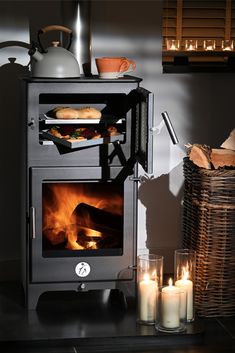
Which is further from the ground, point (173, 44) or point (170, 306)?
point (173, 44)

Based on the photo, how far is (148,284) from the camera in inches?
124

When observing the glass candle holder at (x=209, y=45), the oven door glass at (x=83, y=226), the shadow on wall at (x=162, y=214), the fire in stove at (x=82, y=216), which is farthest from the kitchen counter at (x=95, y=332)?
the glass candle holder at (x=209, y=45)

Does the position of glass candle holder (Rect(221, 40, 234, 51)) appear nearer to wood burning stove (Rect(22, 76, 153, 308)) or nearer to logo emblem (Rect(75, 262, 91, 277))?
wood burning stove (Rect(22, 76, 153, 308))

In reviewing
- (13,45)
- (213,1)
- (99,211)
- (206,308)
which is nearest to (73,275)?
(99,211)

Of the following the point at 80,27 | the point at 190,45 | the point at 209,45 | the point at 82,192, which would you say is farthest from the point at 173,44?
the point at 82,192

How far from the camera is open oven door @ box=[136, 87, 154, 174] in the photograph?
3.05 meters

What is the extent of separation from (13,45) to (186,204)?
100 centimetres

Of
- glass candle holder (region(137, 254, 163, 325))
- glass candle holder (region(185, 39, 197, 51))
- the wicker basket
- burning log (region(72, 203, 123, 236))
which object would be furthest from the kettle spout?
glass candle holder (region(185, 39, 197, 51))

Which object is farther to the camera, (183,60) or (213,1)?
(213,1)

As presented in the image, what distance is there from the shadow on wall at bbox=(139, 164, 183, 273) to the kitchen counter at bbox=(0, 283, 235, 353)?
550 millimetres

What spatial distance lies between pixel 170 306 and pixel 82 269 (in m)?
0.44

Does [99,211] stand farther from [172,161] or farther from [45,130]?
[172,161]

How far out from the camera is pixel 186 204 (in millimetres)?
3529

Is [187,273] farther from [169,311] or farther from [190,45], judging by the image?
[190,45]
